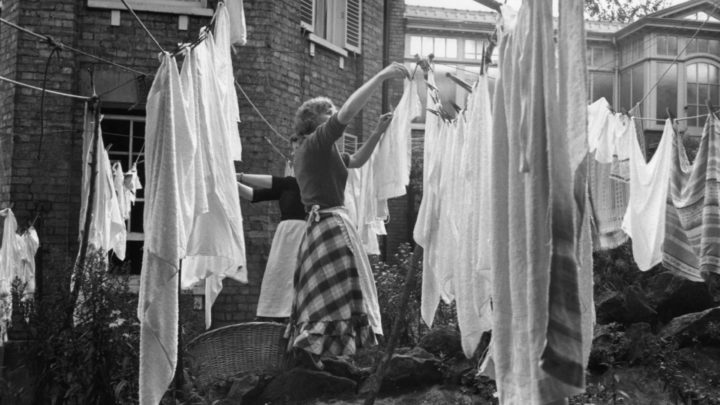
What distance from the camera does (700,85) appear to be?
19656 millimetres

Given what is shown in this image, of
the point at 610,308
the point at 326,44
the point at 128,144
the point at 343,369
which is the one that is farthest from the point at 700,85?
the point at 343,369

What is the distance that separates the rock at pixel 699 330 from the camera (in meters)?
9.34

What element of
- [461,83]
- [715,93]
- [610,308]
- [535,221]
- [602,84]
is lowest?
[610,308]

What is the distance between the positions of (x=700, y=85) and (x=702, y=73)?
307mm

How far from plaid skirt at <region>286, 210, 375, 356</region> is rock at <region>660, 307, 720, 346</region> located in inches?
239

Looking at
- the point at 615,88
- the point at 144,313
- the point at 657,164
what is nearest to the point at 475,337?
the point at 144,313

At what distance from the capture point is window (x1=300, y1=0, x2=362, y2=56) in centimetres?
1086

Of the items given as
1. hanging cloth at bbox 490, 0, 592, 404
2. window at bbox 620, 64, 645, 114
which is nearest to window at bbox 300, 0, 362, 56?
hanging cloth at bbox 490, 0, 592, 404

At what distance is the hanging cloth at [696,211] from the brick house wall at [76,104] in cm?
433

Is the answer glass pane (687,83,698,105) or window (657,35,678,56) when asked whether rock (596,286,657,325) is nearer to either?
window (657,35,678,56)

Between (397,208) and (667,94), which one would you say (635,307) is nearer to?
(397,208)

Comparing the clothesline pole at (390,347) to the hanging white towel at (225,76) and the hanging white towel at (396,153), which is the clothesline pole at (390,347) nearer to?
the hanging white towel at (396,153)

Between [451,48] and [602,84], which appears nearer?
[451,48]

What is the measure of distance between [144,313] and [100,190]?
4.55m
